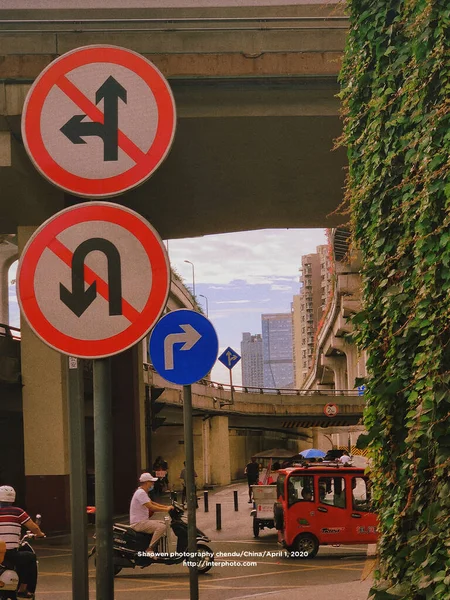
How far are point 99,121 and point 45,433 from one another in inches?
743

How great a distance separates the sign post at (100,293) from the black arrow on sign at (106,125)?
38cm

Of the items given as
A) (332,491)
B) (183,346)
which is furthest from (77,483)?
(332,491)

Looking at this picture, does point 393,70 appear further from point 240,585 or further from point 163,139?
point 240,585

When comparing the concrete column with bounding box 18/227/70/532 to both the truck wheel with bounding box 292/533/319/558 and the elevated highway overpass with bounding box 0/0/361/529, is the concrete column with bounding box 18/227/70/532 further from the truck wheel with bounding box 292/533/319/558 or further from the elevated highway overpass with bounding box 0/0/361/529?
the truck wheel with bounding box 292/533/319/558

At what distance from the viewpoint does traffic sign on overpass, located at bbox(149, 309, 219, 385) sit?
925 cm

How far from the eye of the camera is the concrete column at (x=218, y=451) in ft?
174

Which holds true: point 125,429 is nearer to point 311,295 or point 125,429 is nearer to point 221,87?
point 221,87

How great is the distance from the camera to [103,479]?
4059 millimetres

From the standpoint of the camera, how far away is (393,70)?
584 cm

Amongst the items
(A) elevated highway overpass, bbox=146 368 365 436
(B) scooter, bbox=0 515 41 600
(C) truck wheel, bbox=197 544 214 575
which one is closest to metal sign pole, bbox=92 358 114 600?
(B) scooter, bbox=0 515 41 600

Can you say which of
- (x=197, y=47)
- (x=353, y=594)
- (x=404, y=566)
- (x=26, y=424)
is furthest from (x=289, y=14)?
(x=404, y=566)

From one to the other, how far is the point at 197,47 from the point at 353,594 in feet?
35.4

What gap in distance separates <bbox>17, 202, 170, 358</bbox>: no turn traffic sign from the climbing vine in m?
1.63

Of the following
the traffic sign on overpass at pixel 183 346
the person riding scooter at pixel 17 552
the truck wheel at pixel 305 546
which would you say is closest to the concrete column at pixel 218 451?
the truck wheel at pixel 305 546
